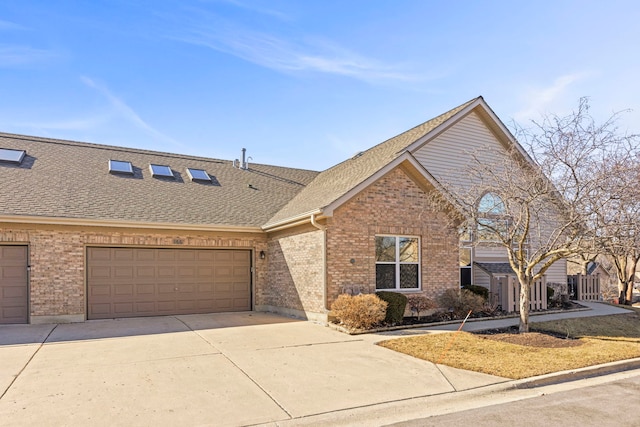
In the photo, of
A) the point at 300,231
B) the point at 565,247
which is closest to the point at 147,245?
the point at 300,231

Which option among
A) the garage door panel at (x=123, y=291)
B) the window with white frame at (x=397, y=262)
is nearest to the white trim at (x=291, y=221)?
the window with white frame at (x=397, y=262)

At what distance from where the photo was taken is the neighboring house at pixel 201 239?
12.3 metres

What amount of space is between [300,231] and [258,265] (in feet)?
8.99

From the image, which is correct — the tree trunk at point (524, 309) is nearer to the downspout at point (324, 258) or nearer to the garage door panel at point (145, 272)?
the downspout at point (324, 258)

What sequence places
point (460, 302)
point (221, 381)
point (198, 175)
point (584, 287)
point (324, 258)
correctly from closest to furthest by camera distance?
point (221, 381), point (324, 258), point (460, 302), point (198, 175), point (584, 287)

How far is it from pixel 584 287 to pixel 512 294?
615cm

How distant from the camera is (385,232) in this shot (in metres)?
12.9

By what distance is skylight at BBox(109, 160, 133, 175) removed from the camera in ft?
52.6

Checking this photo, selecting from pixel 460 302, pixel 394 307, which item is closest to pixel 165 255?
pixel 394 307

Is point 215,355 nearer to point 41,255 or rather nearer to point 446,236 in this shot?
point 41,255

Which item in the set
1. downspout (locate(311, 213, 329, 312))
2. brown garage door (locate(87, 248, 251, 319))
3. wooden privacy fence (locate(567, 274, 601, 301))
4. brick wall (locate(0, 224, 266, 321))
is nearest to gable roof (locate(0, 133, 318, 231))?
brick wall (locate(0, 224, 266, 321))

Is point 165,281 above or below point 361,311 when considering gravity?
above

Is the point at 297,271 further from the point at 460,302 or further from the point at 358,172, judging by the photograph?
the point at 460,302

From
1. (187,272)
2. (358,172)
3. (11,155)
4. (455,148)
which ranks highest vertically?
(455,148)
